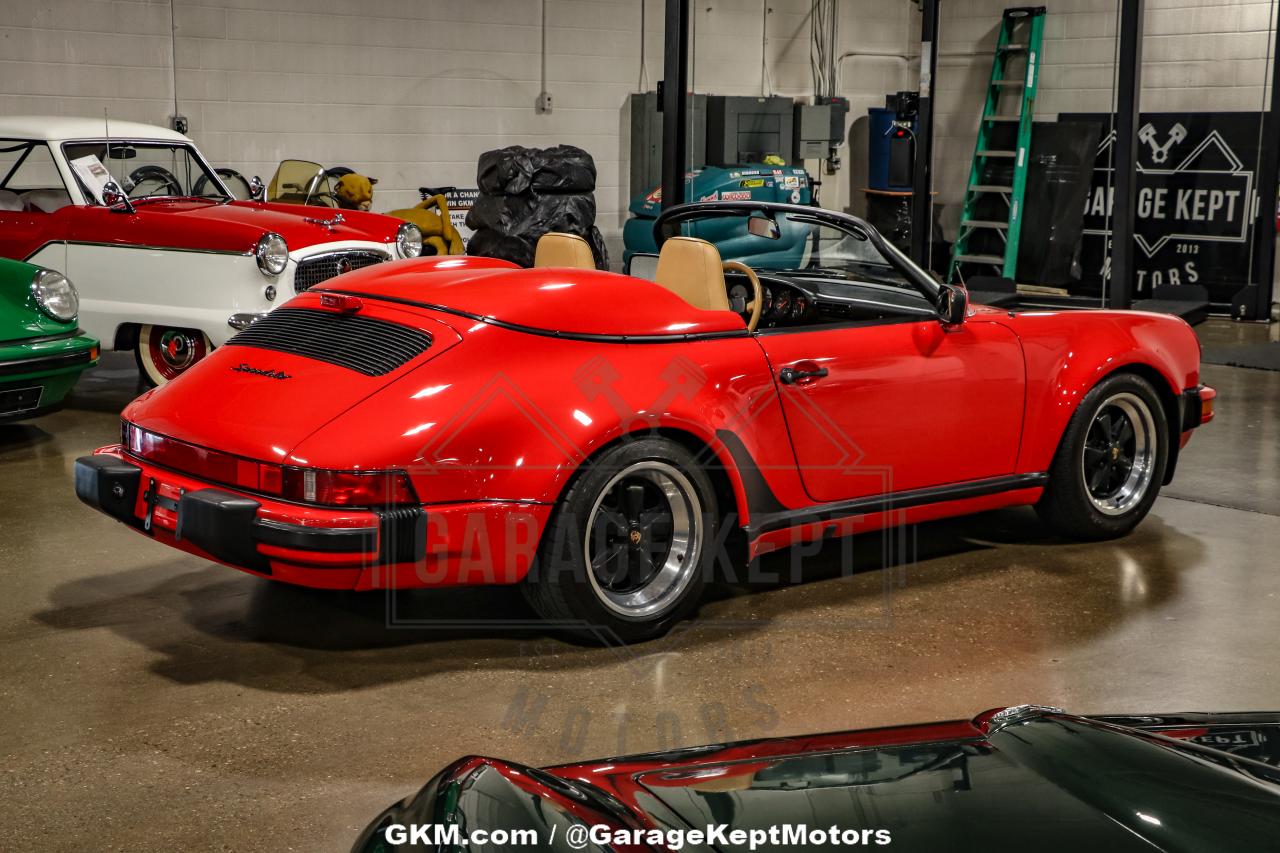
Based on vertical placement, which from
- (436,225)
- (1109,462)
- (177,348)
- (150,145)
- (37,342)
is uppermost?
(150,145)

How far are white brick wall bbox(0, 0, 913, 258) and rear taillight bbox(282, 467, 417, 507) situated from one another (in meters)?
9.70

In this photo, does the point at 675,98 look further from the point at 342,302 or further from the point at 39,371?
the point at 342,302

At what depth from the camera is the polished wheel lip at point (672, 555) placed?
4164 mm

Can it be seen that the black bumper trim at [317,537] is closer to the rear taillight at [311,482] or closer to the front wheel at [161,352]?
the rear taillight at [311,482]

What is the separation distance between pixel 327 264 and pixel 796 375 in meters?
4.61

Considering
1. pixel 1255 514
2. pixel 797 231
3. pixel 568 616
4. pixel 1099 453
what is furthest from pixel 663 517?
pixel 1255 514

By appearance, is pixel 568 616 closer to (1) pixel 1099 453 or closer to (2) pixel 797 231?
(2) pixel 797 231

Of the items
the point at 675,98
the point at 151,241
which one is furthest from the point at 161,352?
the point at 675,98

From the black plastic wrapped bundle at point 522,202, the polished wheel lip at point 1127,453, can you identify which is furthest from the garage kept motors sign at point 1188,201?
the polished wheel lip at point 1127,453

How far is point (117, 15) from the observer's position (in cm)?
1227

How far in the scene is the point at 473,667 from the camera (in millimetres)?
4020

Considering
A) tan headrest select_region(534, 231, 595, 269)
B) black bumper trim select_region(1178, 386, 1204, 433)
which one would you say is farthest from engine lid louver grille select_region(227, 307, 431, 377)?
black bumper trim select_region(1178, 386, 1204, 433)

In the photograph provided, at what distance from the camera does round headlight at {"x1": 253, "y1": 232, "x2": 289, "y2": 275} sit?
7875mm

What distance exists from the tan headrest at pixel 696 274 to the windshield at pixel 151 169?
513 centimetres
